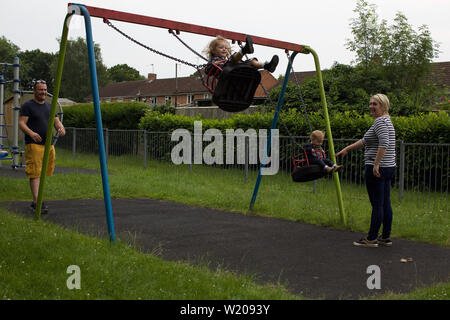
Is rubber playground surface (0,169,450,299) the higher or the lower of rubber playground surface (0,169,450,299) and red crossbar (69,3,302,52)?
the lower

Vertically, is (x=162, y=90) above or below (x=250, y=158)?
above

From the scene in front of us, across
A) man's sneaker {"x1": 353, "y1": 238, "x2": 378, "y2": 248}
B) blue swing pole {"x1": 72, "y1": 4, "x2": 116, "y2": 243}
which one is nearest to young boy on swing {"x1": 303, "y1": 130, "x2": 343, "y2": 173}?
man's sneaker {"x1": 353, "y1": 238, "x2": 378, "y2": 248}

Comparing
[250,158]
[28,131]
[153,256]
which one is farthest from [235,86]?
[250,158]

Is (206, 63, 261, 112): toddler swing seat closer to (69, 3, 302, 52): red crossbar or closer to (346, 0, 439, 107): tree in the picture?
(69, 3, 302, 52): red crossbar

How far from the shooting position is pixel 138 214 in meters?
8.01

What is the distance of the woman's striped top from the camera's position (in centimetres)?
588

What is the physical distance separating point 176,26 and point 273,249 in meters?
2.89

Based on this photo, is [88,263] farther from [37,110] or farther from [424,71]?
[424,71]

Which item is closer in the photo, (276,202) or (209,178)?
(276,202)

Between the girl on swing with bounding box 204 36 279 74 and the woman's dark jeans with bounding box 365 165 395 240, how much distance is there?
175cm

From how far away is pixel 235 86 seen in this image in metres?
6.05

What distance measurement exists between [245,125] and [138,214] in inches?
315

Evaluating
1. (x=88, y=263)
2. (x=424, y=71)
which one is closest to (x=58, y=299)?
(x=88, y=263)

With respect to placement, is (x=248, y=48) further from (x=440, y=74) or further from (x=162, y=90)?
(x=162, y=90)
